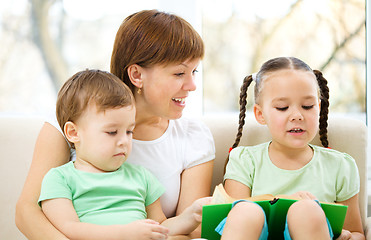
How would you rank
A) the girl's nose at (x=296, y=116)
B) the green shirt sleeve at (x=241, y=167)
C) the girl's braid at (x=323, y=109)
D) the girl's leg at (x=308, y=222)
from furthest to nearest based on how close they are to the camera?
1. the girl's braid at (x=323, y=109)
2. the green shirt sleeve at (x=241, y=167)
3. the girl's nose at (x=296, y=116)
4. the girl's leg at (x=308, y=222)

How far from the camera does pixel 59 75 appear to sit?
9.11ft

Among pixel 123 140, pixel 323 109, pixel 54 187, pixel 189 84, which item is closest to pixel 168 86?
pixel 189 84

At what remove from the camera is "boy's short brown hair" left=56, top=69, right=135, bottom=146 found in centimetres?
151

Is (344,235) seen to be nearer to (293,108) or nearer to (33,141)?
(293,108)

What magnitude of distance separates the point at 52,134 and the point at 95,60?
1172 mm

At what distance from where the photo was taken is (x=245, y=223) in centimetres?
133

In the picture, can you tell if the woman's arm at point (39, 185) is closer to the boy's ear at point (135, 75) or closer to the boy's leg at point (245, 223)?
the boy's ear at point (135, 75)

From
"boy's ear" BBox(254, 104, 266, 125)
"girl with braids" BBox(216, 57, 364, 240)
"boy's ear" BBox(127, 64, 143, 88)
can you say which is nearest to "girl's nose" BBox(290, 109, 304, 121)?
"girl with braids" BBox(216, 57, 364, 240)

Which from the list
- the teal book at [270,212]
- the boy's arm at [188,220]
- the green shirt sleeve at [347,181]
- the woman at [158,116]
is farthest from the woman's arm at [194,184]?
the green shirt sleeve at [347,181]

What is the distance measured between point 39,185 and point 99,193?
23cm

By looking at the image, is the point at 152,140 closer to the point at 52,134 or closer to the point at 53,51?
the point at 52,134

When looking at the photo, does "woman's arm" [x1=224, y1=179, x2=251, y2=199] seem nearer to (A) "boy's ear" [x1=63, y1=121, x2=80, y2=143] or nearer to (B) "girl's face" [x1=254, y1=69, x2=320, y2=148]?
(B) "girl's face" [x1=254, y1=69, x2=320, y2=148]

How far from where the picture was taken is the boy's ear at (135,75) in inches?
67.0

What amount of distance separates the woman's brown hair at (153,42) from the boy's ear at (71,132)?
0.30 meters
